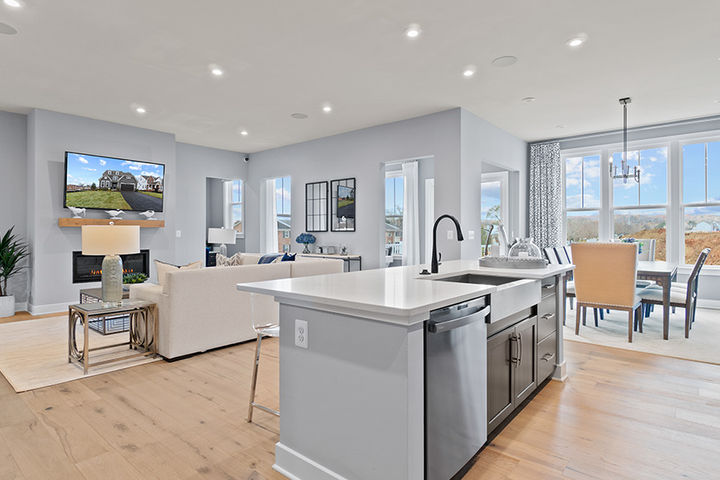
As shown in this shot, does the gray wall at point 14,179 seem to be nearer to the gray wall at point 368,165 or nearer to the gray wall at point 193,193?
the gray wall at point 193,193

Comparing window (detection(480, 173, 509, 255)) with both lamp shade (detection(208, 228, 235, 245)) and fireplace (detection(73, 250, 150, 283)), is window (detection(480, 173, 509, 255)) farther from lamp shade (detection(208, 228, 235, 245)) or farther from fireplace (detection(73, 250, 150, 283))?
fireplace (detection(73, 250, 150, 283))

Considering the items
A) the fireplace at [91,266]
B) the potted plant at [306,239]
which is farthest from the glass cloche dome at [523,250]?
the fireplace at [91,266]

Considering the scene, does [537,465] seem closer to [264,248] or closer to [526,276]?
[526,276]

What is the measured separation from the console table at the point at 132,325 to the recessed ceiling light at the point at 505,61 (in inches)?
151

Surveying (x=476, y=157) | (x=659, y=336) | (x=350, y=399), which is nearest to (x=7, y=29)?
(x=350, y=399)

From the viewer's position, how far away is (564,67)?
12.8 feet

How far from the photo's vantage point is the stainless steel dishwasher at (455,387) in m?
1.53

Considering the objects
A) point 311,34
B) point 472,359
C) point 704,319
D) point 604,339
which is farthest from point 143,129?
point 704,319

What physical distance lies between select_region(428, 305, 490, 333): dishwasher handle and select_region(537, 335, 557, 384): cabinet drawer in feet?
3.40

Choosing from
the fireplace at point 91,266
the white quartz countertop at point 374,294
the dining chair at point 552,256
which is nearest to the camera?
the white quartz countertop at point 374,294

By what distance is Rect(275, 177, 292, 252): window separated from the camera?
8195 millimetres

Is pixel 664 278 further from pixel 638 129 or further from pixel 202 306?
pixel 202 306

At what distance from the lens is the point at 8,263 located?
5238 millimetres

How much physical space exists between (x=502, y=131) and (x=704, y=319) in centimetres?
368
